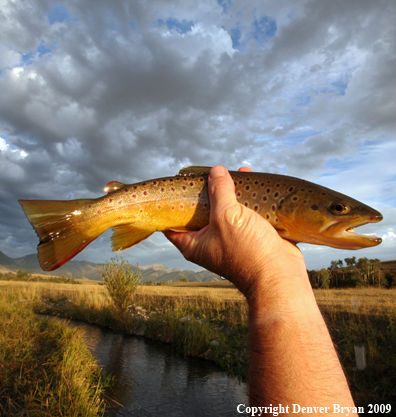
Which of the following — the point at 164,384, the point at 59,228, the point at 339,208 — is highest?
the point at 339,208

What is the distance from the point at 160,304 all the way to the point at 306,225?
2102 centimetres

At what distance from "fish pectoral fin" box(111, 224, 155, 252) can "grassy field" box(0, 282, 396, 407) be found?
9.14m

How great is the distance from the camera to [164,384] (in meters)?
12.0

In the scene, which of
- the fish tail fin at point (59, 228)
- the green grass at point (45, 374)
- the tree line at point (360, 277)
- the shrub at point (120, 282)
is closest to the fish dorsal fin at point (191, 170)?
the fish tail fin at point (59, 228)

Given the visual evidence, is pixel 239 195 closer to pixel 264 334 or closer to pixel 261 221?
pixel 261 221

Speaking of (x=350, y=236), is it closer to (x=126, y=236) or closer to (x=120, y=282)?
(x=126, y=236)

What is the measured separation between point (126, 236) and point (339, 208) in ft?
8.78

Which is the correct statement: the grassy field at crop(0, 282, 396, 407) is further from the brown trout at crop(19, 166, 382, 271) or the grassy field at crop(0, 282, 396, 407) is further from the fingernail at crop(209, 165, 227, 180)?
the fingernail at crop(209, 165, 227, 180)

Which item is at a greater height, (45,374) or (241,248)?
(241,248)

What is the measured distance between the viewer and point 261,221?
267cm

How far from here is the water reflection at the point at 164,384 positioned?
10164mm

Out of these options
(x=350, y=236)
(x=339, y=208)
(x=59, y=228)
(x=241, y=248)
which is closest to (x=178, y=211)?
(x=241, y=248)

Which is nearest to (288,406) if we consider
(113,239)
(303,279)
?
(303,279)

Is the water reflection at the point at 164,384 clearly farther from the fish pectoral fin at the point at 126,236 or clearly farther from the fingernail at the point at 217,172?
the fingernail at the point at 217,172
